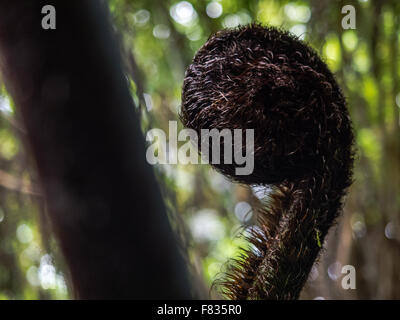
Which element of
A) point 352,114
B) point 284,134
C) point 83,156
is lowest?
point 83,156

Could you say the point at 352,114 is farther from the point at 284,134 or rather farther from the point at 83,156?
the point at 83,156

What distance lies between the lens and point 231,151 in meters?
0.87

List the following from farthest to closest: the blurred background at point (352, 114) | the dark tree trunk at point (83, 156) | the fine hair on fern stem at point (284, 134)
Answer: the blurred background at point (352, 114) → the fine hair on fern stem at point (284, 134) → the dark tree trunk at point (83, 156)

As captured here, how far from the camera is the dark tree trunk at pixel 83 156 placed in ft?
1.81

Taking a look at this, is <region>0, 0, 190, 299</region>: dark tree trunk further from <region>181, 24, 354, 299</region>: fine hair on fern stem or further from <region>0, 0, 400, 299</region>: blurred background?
<region>0, 0, 400, 299</region>: blurred background

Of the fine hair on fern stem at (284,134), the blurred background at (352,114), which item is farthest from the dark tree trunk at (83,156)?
the blurred background at (352,114)

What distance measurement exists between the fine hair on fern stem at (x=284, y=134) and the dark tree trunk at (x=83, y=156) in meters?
0.31

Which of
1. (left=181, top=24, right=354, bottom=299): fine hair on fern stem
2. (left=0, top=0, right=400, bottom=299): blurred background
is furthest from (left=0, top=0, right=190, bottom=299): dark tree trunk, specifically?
(left=0, top=0, right=400, bottom=299): blurred background

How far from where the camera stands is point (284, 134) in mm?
831

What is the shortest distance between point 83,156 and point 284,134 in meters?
0.39

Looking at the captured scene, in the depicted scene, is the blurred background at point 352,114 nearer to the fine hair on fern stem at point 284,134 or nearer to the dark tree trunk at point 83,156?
the fine hair on fern stem at point 284,134

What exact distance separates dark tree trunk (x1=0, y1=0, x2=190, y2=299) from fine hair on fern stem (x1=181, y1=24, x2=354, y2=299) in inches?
12.1

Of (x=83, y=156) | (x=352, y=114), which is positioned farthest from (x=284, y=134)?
(x=352, y=114)

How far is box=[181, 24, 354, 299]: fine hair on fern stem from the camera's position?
2.72 feet
